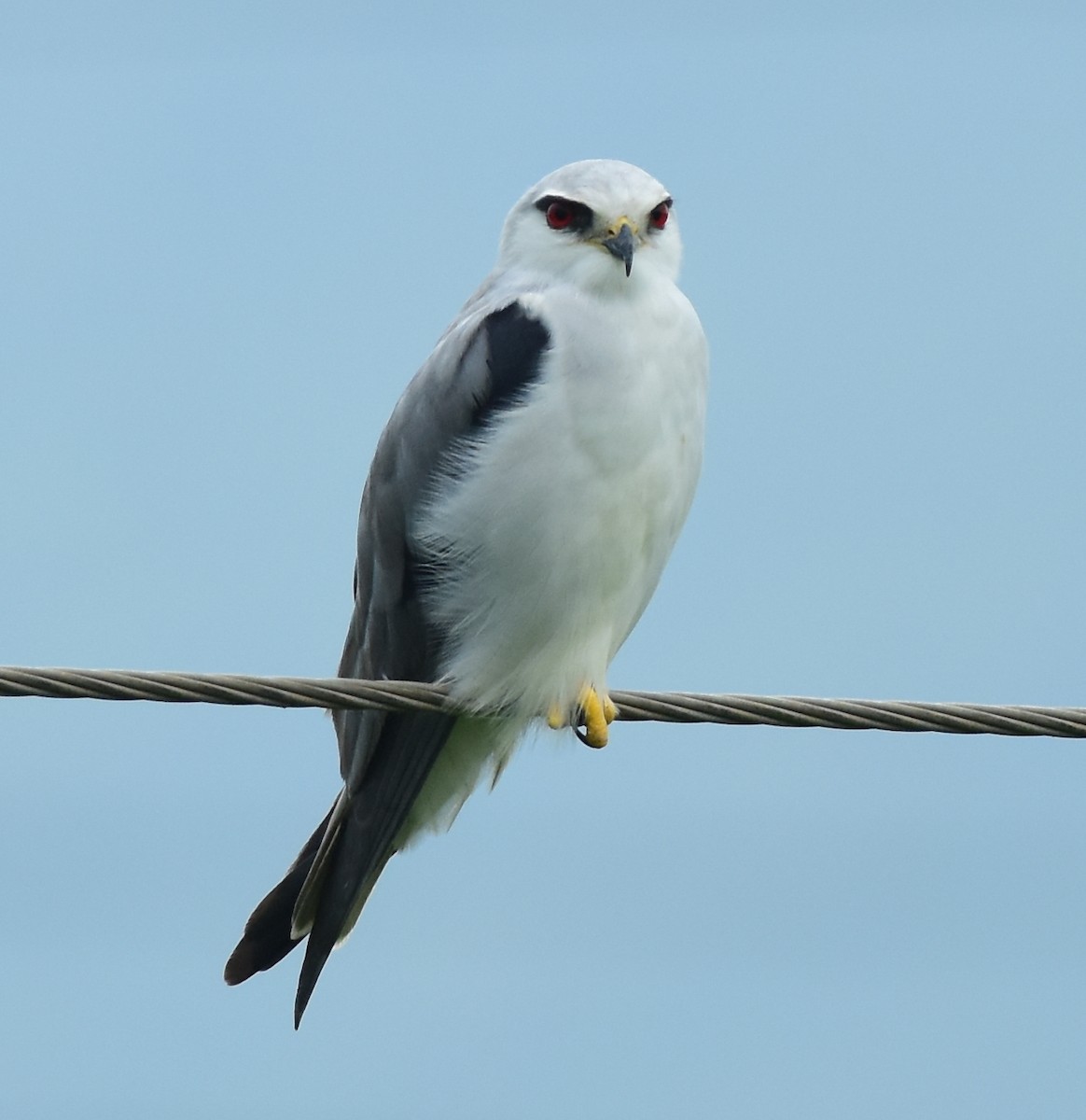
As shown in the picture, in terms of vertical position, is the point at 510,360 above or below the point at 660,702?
above

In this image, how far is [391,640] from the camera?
4605mm

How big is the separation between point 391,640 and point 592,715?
54 centimetres

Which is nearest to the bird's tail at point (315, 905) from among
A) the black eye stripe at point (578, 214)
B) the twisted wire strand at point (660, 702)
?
the twisted wire strand at point (660, 702)

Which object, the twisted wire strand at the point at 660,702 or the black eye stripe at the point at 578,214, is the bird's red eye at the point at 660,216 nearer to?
the black eye stripe at the point at 578,214

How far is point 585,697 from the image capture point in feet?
14.7

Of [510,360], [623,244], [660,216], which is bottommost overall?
[510,360]

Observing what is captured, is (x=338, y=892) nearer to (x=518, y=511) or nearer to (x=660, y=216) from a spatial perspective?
(x=518, y=511)

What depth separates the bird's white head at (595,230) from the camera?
Result: 4504 millimetres

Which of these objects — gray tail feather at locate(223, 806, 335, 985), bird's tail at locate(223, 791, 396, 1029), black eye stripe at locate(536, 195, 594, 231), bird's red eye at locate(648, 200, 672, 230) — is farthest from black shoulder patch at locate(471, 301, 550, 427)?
gray tail feather at locate(223, 806, 335, 985)

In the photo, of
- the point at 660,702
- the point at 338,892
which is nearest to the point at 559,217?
the point at 660,702

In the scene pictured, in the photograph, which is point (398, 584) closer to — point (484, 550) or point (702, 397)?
point (484, 550)

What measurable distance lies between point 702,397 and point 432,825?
1399 millimetres

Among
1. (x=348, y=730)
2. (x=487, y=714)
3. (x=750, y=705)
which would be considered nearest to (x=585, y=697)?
(x=487, y=714)

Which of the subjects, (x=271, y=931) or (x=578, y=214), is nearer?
(x=578, y=214)
